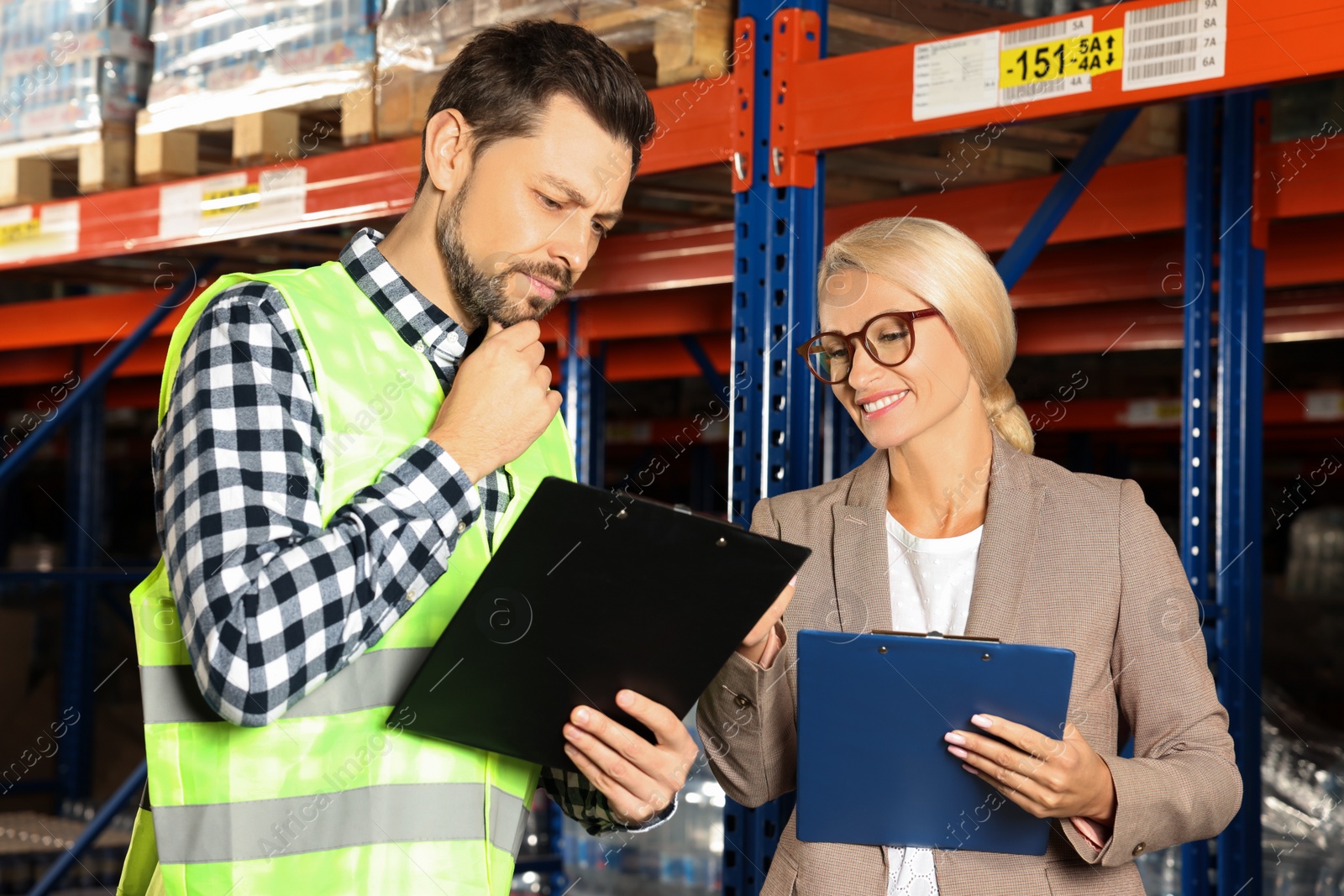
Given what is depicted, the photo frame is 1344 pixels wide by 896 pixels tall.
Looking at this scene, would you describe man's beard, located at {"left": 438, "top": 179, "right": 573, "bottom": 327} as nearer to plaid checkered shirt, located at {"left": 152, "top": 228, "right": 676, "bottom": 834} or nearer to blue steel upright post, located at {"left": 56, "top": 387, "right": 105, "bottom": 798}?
plaid checkered shirt, located at {"left": 152, "top": 228, "right": 676, "bottom": 834}

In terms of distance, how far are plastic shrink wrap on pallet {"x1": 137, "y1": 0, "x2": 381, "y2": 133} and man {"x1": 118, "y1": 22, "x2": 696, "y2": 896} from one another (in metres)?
1.59

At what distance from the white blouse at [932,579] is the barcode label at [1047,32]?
0.79 m

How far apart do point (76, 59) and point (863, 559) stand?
2978mm

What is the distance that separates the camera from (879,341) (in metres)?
1.84

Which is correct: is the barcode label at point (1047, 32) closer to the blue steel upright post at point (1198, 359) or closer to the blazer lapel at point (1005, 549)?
the blazer lapel at point (1005, 549)

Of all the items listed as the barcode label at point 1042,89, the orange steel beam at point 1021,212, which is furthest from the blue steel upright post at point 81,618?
the barcode label at point 1042,89

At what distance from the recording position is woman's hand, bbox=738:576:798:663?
4.90 feet

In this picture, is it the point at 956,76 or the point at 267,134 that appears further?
the point at 267,134

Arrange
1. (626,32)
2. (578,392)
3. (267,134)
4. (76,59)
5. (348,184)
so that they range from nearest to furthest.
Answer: (626,32) → (348,184) → (267,134) → (76,59) → (578,392)

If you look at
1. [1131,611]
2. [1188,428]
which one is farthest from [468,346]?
[1188,428]

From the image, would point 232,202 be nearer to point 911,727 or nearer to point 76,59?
point 76,59

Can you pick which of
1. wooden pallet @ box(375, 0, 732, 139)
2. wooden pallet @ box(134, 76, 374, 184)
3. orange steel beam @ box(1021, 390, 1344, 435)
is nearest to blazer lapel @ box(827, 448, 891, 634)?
wooden pallet @ box(375, 0, 732, 139)

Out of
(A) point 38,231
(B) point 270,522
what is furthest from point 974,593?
(A) point 38,231

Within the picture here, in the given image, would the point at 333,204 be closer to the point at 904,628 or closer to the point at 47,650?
the point at 904,628
